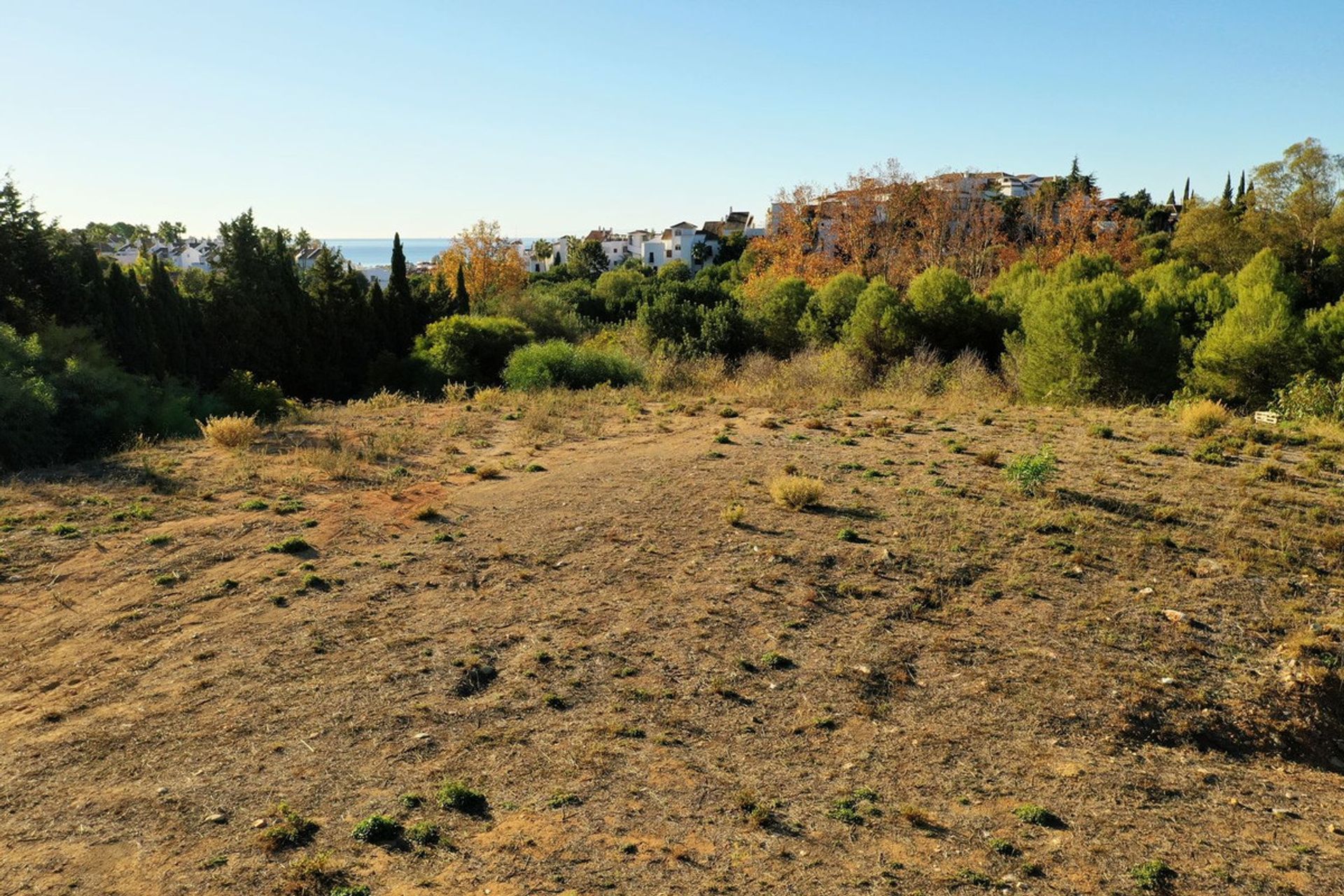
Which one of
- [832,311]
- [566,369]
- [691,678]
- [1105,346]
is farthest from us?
[832,311]

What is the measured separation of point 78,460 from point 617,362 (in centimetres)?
1271

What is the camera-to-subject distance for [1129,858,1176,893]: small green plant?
468 cm

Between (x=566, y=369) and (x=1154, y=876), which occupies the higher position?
(x=566, y=369)

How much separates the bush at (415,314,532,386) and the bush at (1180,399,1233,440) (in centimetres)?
1786

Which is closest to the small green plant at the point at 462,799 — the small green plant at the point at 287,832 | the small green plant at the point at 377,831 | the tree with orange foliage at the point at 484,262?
the small green plant at the point at 377,831

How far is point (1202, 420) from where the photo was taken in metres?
13.2

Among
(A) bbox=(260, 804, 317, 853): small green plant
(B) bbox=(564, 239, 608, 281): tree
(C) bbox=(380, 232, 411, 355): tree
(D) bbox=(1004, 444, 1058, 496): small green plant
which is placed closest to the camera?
(A) bbox=(260, 804, 317, 853): small green plant

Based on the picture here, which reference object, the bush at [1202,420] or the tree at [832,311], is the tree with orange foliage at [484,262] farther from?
the bush at [1202,420]

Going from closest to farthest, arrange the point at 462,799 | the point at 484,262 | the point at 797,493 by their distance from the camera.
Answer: the point at 462,799 → the point at 797,493 → the point at 484,262

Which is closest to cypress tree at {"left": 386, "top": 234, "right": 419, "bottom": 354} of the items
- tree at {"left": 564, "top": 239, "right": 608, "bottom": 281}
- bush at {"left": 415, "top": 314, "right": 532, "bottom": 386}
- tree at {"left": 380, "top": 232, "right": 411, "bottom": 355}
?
tree at {"left": 380, "top": 232, "right": 411, "bottom": 355}

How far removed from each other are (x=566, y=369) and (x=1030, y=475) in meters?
14.5

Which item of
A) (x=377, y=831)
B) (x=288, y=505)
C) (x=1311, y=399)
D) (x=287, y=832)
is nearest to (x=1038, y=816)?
(x=377, y=831)

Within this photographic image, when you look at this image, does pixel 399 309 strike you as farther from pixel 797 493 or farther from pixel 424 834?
pixel 424 834

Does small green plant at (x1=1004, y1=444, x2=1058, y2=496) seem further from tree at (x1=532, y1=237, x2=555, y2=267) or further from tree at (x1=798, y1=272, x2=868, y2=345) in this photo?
tree at (x1=532, y1=237, x2=555, y2=267)
